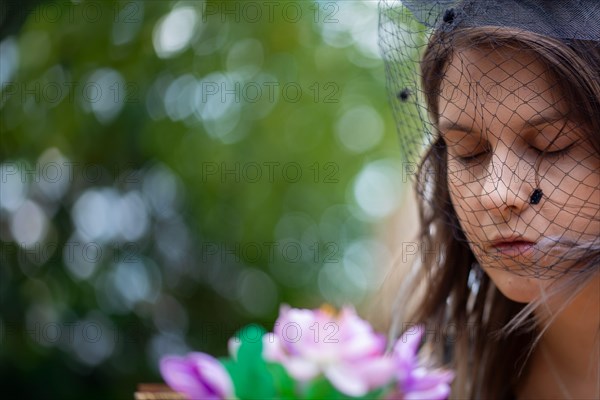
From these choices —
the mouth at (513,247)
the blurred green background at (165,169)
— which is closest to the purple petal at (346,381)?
the mouth at (513,247)

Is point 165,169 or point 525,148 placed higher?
point 165,169

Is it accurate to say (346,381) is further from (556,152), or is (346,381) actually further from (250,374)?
(556,152)

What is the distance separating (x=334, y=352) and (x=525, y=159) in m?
0.34

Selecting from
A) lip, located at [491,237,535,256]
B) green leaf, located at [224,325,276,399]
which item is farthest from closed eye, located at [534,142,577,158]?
green leaf, located at [224,325,276,399]

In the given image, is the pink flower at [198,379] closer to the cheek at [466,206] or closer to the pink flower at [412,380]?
the pink flower at [412,380]

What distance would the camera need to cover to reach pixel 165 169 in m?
2.24

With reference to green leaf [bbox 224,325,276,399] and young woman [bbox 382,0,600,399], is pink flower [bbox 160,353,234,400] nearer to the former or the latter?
green leaf [bbox 224,325,276,399]

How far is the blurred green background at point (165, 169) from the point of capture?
2010mm

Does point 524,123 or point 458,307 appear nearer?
point 524,123

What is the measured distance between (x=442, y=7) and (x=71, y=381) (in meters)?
1.44

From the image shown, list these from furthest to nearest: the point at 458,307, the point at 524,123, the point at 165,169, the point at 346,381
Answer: the point at 165,169 < the point at 458,307 < the point at 524,123 < the point at 346,381

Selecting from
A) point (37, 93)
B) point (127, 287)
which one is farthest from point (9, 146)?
point (127, 287)

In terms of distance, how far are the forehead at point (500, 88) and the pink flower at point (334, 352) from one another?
0.99ft

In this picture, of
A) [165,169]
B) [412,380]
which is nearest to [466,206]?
[412,380]
